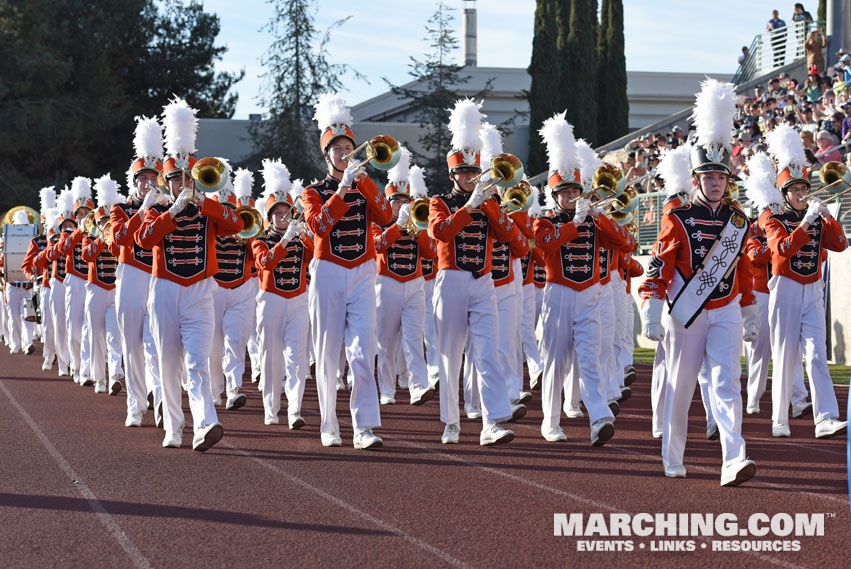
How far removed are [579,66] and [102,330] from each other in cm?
2771

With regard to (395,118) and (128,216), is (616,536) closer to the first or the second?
(128,216)

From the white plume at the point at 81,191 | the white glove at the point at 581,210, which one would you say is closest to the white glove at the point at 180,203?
the white glove at the point at 581,210

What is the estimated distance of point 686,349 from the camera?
7.87m

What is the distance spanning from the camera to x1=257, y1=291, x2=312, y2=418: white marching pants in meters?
10.8

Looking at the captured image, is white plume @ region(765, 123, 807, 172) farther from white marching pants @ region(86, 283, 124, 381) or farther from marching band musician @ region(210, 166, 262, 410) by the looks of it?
white marching pants @ region(86, 283, 124, 381)

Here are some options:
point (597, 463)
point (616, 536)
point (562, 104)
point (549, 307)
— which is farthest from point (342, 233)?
point (562, 104)

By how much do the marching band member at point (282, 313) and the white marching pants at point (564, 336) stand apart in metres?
2.21

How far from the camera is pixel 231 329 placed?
12.3 meters

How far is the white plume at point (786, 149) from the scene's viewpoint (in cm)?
1016

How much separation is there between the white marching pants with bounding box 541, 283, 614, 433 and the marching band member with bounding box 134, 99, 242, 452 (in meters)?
2.49

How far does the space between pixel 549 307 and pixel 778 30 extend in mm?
23973

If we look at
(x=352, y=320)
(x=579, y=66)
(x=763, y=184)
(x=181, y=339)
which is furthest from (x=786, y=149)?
(x=579, y=66)

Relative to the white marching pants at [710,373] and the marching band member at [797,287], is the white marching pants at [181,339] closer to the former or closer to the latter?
the white marching pants at [710,373]

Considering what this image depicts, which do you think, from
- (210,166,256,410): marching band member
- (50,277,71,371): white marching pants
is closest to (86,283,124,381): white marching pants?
(210,166,256,410): marching band member
